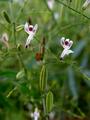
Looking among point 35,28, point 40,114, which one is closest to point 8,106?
point 40,114

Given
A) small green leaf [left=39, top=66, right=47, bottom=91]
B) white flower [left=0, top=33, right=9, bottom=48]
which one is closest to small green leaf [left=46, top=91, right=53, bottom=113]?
small green leaf [left=39, top=66, right=47, bottom=91]

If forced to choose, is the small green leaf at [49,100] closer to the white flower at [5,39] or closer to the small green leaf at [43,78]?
A: the small green leaf at [43,78]

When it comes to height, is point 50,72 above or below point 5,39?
below

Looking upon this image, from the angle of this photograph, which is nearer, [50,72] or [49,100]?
[49,100]

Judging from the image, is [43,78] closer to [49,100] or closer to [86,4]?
[49,100]

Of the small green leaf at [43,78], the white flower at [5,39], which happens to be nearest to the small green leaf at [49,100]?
the small green leaf at [43,78]

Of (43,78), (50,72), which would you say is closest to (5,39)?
(43,78)

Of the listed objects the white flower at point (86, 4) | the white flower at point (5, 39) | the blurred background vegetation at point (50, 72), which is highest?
the white flower at point (86, 4)

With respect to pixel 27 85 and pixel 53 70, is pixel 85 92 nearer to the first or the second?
pixel 53 70

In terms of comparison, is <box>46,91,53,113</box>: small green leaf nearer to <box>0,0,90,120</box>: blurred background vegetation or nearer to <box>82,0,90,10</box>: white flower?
<box>0,0,90,120</box>: blurred background vegetation

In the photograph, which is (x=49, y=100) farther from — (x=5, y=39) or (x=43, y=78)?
(x=5, y=39)

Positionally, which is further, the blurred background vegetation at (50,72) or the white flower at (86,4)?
the blurred background vegetation at (50,72)

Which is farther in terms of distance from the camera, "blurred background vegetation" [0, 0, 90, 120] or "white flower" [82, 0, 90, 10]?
"blurred background vegetation" [0, 0, 90, 120]

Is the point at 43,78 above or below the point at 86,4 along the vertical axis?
below
